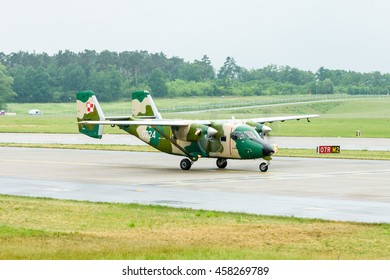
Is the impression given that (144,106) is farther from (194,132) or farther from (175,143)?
(194,132)

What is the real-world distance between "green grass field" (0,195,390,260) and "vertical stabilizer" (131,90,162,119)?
73.5 ft

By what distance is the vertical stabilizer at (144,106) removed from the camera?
51.3m

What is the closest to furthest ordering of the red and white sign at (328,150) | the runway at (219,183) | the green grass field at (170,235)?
1. the green grass field at (170,235)
2. the runway at (219,183)
3. the red and white sign at (328,150)

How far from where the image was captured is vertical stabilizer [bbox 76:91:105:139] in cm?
5291

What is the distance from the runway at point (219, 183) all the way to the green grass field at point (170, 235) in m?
2.39

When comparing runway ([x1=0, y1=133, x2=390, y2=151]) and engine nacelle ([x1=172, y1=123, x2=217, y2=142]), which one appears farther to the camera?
runway ([x1=0, y1=133, x2=390, y2=151])

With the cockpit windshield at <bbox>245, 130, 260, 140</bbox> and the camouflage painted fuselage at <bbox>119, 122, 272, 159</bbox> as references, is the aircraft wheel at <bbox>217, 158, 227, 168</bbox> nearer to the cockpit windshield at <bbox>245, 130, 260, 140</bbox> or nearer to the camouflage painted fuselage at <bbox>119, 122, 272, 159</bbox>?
the camouflage painted fuselage at <bbox>119, 122, 272, 159</bbox>

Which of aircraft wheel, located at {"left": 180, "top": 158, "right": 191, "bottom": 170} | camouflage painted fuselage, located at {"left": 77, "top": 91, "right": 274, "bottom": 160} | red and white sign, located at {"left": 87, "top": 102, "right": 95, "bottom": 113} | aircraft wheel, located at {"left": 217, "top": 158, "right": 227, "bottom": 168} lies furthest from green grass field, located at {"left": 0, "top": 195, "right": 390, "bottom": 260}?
red and white sign, located at {"left": 87, "top": 102, "right": 95, "bottom": 113}

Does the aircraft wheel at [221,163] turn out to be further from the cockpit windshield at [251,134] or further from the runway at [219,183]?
the cockpit windshield at [251,134]

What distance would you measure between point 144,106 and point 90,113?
3.91 metres

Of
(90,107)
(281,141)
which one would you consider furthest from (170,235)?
(281,141)

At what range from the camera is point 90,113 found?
175 feet

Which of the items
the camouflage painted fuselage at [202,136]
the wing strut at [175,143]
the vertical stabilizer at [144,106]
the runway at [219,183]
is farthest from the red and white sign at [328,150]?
the wing strut at [175,143]
